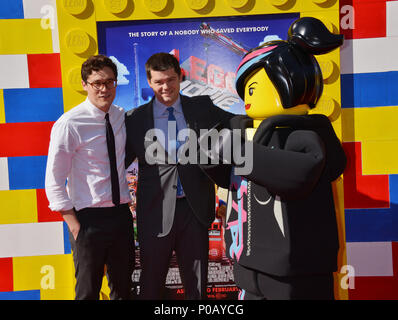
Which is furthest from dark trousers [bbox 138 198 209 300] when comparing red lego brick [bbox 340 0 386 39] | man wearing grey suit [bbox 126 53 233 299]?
red lego brick [bbox 340 0 386 39]

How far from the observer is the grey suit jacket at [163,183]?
151 cm

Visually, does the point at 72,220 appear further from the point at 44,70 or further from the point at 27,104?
the point at 44,70

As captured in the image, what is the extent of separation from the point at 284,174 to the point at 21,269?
142cm

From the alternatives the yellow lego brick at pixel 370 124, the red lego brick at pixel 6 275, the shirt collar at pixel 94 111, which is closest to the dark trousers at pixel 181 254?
the shirt collar at pixel 94 111

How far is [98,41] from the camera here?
1.70 meters

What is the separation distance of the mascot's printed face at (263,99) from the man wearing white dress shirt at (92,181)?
618mm

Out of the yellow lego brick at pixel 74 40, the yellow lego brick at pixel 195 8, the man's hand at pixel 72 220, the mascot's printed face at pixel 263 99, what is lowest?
the man's hand at pixel 72 220

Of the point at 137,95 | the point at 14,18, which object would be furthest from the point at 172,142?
the point at 14,18

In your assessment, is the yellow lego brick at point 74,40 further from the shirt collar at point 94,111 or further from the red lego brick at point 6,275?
the red lego brick at point 6,275

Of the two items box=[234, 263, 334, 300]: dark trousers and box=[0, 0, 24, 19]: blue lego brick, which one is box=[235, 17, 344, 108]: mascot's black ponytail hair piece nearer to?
box=[234, 263, 334, 300]: dark trousers

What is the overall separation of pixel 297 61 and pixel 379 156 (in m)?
0.81

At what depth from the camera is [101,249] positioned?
1491 millimetres

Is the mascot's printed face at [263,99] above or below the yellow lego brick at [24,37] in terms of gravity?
below

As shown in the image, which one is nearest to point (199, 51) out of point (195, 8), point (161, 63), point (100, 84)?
point (195, 8)
